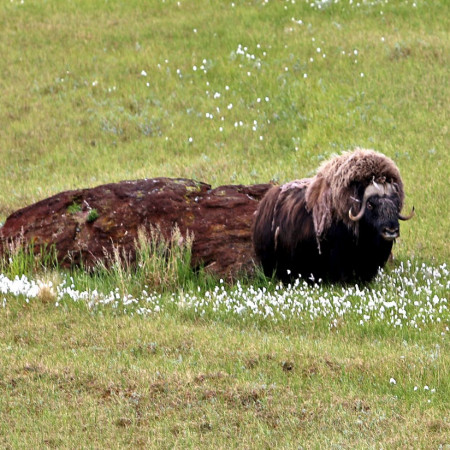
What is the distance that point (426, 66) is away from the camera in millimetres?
21625

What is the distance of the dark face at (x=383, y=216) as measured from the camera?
10.9 meters

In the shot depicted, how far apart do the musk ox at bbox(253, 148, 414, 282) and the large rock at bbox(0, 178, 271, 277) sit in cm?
83

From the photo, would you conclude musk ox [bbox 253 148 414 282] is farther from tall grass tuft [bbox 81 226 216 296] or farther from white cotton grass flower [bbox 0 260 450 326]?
tall grass tuft [bbox 81 226 216 296]

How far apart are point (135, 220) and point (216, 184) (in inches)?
189

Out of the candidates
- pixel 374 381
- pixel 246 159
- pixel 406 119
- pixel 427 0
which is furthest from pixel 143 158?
pixel 374 381

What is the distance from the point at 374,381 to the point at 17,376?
11.9ft

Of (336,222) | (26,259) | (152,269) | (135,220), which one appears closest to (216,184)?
(135,220)

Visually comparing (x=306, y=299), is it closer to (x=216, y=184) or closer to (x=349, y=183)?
(x=349, y=183)

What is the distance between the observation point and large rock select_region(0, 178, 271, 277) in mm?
13062

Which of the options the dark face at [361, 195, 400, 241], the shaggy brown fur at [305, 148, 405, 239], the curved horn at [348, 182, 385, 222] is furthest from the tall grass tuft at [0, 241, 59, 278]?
the dark face at [361, 195, 400, 241]

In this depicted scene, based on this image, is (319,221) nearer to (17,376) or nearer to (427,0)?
(17,376)

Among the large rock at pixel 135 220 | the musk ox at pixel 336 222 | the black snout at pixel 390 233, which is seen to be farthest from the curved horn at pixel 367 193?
the large rock at pixel 135 220

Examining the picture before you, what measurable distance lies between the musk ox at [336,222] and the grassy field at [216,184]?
1.29ft

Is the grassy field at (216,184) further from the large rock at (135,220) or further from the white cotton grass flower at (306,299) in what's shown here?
the large rock at (135,220)
